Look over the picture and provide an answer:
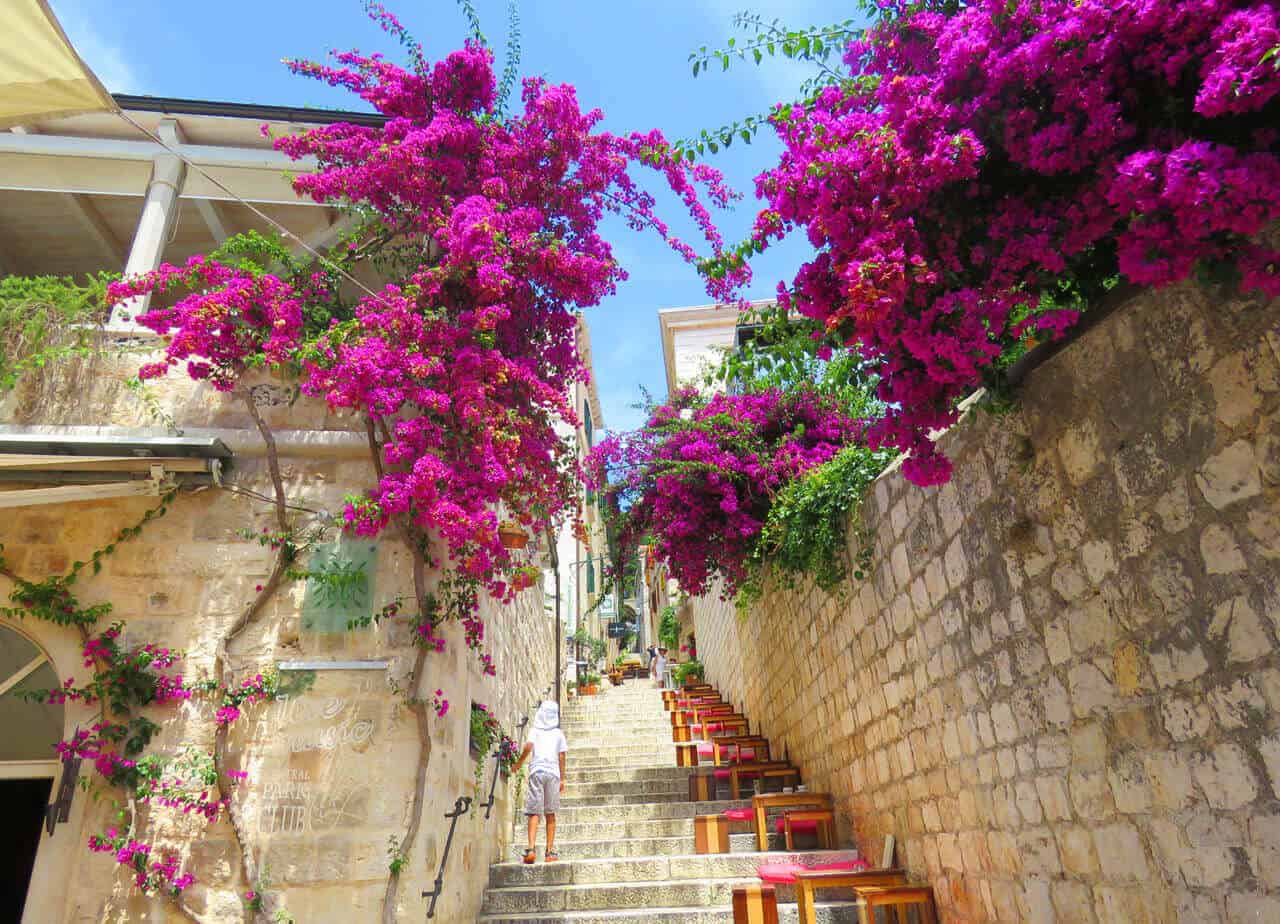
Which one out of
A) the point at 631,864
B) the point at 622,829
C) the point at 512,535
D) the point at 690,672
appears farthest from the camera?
the point at 690,672

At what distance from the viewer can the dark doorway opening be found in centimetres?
695

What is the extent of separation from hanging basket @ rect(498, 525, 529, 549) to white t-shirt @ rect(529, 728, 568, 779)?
6.63 feet

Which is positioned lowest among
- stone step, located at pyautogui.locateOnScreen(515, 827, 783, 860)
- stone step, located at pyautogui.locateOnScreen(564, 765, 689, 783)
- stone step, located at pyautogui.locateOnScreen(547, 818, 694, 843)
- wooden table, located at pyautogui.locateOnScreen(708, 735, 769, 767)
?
stone step, located at pyautogui.locateOnScreen(515, 827, 783, 860)

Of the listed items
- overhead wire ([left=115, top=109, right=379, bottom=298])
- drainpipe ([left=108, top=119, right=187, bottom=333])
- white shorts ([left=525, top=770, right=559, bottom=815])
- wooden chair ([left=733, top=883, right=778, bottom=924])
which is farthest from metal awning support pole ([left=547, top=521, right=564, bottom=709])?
wooden chair ([left=733, top=883, right=778, bottom=924])

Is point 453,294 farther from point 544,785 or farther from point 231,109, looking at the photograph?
point 544,785

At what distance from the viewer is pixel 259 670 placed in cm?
464

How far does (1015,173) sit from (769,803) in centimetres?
529

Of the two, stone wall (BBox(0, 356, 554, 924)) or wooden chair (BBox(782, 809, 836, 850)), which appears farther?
wooden chair (BBox(782, 809, 836, 850))

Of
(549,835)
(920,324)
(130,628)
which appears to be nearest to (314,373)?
(130,628)

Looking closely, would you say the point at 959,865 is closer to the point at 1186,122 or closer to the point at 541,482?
the point at 541,482

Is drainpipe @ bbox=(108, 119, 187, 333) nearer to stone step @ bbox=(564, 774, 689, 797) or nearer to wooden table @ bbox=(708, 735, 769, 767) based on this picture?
stone step @ bbox=(564, 774, 689, 797)

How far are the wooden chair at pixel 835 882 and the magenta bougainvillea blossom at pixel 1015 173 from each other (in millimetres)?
2982

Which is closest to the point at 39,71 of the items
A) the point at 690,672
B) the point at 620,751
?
the point at 620,751

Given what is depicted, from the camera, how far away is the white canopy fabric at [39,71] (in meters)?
2.81
